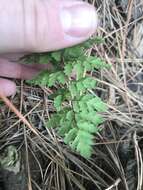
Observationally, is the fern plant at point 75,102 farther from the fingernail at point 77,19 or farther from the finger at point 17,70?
the finger at point 17,70

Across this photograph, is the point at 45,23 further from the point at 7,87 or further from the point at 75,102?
the point at 7,87

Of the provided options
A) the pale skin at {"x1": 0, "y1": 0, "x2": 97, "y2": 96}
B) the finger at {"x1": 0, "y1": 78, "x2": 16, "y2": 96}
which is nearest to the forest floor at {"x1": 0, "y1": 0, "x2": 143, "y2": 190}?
the finger at {"x1": 0, "y1": 78, "x2": 16, "y2": 96}

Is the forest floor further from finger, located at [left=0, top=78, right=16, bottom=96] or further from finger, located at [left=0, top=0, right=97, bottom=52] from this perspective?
finger, located at [left=0, top=0, right=97, bottom=52]

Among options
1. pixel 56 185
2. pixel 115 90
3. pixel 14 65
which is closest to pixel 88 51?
pixel 115 90

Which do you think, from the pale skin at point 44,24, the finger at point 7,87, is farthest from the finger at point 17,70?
the pale skin at point 44,24

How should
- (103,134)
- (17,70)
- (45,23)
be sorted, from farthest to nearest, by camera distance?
1. (17,70)
2. (103,134)
3. (45,23)

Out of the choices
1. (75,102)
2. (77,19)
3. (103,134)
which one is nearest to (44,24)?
(77,19)

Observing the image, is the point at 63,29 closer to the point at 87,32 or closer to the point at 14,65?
the point at 87,32
